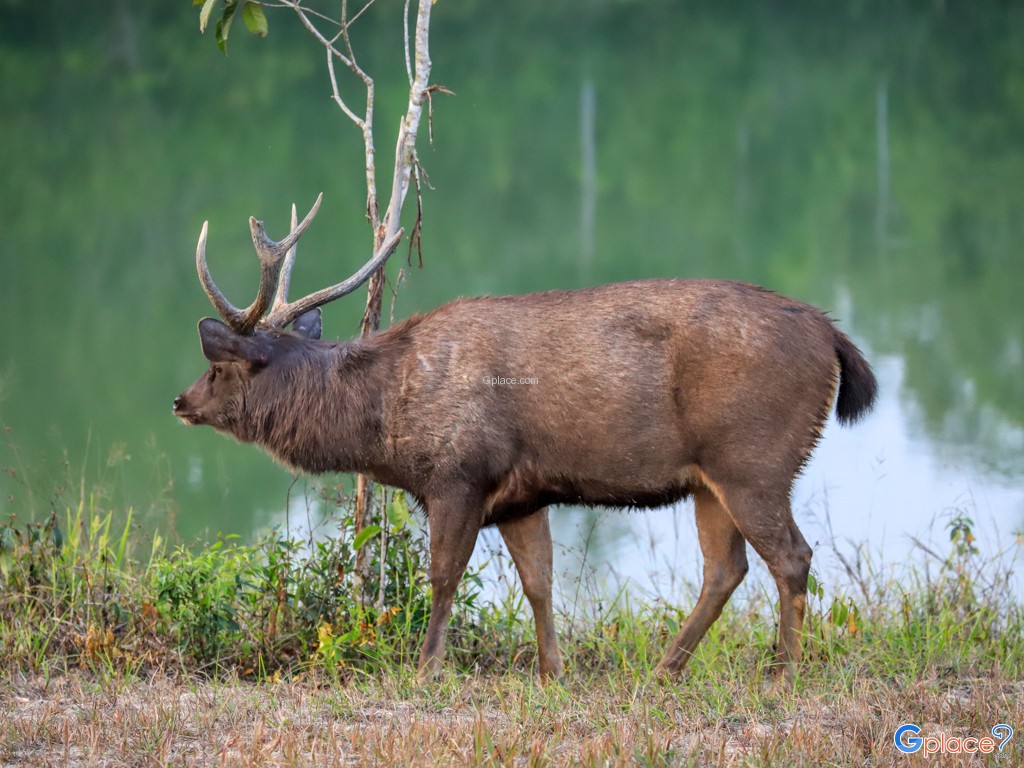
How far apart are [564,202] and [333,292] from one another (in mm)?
19693

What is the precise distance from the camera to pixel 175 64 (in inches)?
1283

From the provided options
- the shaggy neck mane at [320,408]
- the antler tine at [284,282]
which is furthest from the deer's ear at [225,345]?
the antler tine at [284,282]

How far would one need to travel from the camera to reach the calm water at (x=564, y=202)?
12.8m

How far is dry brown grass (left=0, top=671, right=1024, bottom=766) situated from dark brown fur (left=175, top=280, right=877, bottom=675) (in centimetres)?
71

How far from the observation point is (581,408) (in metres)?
6.51

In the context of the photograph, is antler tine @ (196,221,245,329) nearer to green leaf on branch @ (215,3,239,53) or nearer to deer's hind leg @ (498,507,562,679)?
green leaf on branch @ (215,3,239,53)

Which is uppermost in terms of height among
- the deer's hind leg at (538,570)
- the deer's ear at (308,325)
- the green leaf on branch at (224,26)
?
the green leaf on branch at (224,26)

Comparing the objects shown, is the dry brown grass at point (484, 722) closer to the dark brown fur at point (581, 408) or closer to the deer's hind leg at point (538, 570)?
the deer's hind leg at point (538, 570)

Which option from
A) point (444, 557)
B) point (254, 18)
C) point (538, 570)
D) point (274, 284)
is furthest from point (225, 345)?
point (538, 570)

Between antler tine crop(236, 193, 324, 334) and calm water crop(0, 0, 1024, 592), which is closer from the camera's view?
antler tine crop(236, 193, 324, 334)

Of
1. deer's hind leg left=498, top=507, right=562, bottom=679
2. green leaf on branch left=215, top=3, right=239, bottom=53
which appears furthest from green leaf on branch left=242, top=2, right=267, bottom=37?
deer's hind leg left=498, top=507, right=562, bottom=679

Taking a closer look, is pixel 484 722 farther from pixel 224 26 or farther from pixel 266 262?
pixel 224 26

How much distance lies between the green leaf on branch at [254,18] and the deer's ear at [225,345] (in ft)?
4.91

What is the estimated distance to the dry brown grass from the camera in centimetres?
496
